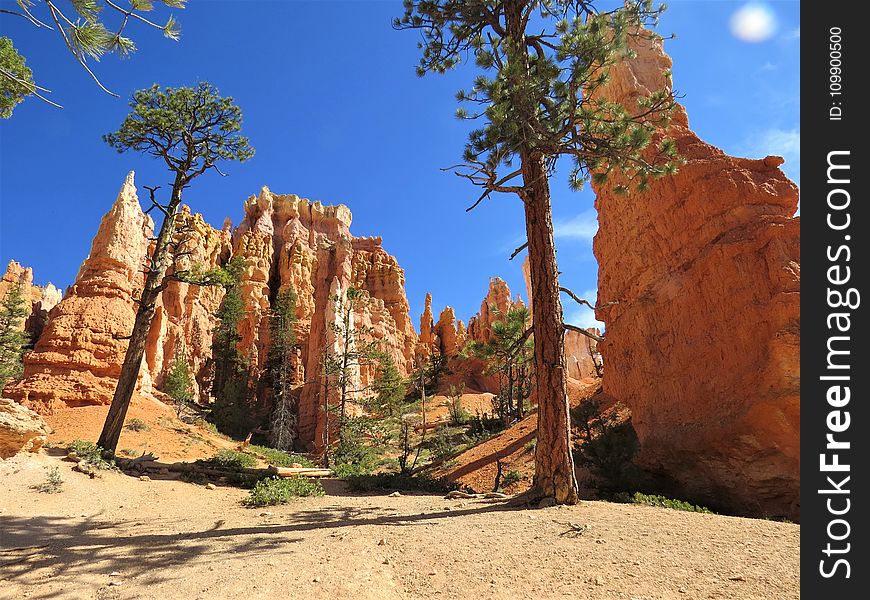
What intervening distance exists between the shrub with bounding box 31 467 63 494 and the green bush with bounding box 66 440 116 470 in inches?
60.7

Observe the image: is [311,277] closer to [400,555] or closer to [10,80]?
[10,80]

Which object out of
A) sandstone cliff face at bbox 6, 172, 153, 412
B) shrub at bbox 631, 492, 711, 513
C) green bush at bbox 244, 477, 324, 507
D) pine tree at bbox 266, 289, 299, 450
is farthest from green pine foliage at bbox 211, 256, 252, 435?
shrub at bbox 631, 492, 711, 513

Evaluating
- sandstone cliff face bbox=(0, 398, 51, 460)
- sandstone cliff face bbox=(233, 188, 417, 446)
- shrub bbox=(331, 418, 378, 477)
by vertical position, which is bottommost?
shrub bbox=(331, 418, 378, 477)

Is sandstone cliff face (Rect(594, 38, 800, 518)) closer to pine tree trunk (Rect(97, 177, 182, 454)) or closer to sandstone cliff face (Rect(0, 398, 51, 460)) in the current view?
pine tree trunk (Rect(97, 177, 182, 454))

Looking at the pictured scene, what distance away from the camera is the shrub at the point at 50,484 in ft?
26.7

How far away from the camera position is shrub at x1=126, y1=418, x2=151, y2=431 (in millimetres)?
17844

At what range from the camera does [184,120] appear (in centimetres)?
1537

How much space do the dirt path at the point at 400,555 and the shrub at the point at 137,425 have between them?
12100 mm

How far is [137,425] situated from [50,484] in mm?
11162

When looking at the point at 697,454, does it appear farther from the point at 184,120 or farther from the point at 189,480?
the point at 184,120

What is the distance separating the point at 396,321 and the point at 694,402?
2057 inches

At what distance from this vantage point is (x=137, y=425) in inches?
709

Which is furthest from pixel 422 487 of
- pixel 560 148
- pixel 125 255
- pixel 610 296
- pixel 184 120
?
pixel 125 255
